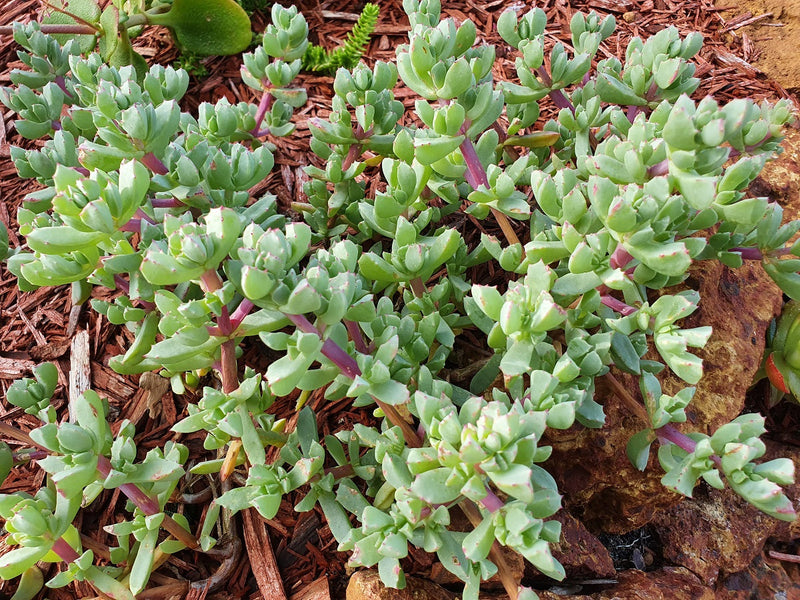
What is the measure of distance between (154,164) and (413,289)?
33.3 inches

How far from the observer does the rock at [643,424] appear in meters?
1.88

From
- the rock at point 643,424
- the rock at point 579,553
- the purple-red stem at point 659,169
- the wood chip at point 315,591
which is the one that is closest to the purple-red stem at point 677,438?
the rock at point 643,424

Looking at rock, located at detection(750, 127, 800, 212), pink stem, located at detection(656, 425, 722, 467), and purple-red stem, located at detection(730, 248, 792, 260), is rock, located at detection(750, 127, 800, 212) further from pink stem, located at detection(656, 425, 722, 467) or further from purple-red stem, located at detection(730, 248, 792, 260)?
pink stem, located at detection(656, 425, 722, 467)

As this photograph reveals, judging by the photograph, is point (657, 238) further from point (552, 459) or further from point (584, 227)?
point (552, 459)

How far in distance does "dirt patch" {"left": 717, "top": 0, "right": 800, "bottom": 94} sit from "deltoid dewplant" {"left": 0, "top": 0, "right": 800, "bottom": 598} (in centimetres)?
129

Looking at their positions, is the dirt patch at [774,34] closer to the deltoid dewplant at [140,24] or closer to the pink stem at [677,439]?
the pink stem at [677,439]

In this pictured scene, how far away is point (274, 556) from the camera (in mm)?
1934

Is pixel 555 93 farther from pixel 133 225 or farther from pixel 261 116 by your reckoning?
pixel 133 225

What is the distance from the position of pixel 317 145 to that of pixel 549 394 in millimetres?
1377

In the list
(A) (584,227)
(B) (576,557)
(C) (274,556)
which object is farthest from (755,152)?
(C) (274,556)

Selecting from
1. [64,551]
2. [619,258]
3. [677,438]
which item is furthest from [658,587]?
[64,551]

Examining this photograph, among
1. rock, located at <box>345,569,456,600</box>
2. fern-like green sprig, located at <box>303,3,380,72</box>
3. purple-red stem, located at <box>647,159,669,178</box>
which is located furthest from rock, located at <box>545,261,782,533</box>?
fern-like green sprig, located at <box>303,3,380,72</box>

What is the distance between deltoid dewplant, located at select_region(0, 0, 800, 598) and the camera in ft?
4.49

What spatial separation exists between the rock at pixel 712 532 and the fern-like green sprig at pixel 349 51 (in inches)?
91.4
